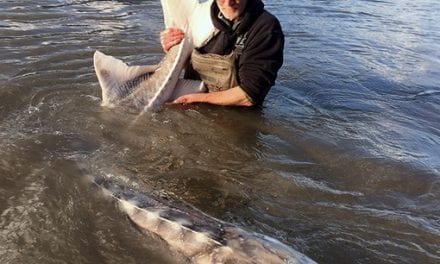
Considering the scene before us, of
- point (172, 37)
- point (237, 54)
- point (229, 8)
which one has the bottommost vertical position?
point (237, 54)

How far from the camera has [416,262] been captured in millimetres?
2928

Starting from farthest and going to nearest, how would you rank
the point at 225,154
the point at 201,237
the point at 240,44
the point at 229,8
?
the point at 240,44, the point at 229,8, the point at 225,154, the point at 201,237

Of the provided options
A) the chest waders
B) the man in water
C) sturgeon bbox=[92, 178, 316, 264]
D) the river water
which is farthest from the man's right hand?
sturgeon bbox=[92, 178, 316, 264]

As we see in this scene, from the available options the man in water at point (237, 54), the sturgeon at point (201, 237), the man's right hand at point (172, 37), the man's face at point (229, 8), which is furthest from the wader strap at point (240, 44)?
the sturgeon at point (201, 237)

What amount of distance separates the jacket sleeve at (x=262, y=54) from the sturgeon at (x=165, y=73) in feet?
1.36

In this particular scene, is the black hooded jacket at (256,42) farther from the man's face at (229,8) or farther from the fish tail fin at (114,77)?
the fish tail fin at (114,77)

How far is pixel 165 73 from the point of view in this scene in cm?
471

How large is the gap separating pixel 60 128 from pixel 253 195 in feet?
5.62

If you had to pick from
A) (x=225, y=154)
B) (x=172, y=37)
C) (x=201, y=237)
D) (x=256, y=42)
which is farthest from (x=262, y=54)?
(x=201, y=237)

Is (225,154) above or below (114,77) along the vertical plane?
below

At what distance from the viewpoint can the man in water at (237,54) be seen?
4.53 metres

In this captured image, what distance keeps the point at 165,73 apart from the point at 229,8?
0.82 metres

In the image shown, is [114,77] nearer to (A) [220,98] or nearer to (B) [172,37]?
(B) [172,37]

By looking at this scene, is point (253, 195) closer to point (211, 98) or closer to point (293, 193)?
point (293, 193)
